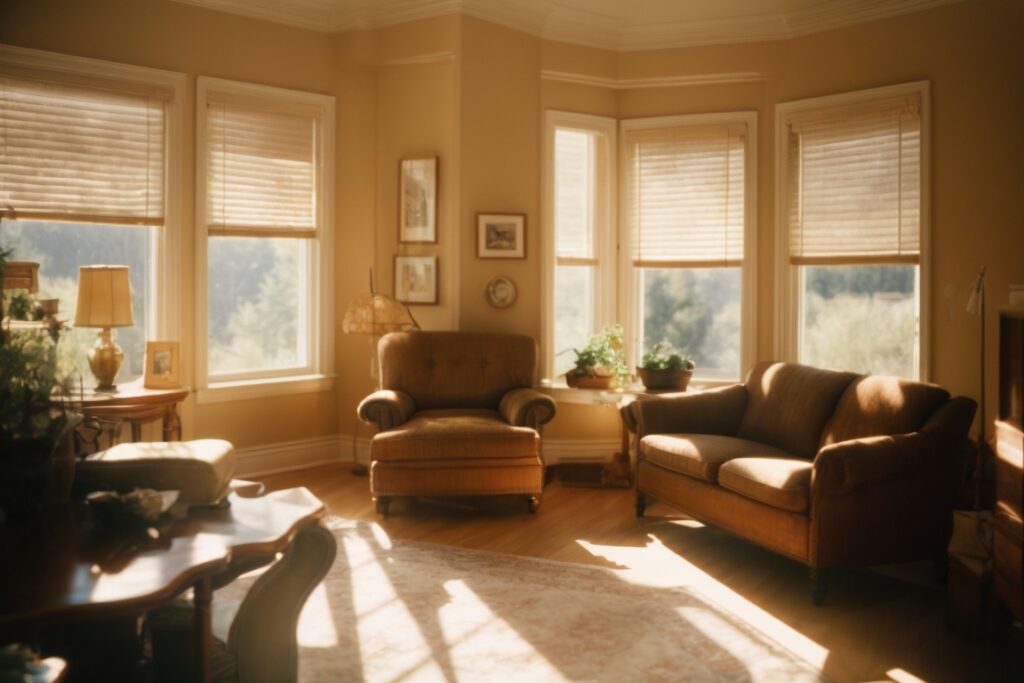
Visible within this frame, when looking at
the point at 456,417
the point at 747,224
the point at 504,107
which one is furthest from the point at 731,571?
the point at 504,107

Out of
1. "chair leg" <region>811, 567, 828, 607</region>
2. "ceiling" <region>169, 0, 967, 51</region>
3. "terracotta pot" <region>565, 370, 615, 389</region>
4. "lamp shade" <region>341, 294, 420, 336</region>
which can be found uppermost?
"ceiling" <region>169, 0, 967, 51</region>

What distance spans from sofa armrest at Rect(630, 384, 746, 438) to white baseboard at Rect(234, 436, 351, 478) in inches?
91.3

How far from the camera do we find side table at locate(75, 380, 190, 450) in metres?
4.61

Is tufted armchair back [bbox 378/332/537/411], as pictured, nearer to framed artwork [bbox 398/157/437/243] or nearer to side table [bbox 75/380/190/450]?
framed artwork [bbox 398/157/437/243]

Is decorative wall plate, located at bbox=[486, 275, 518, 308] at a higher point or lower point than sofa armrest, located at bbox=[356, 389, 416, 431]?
higher

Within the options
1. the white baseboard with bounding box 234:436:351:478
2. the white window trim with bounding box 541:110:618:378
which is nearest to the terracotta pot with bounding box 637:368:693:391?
the white window trim with bounding box 541:110:618:378

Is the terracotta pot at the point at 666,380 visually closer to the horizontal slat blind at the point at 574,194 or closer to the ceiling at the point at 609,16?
the horizontal slat blind at the point at 574,194

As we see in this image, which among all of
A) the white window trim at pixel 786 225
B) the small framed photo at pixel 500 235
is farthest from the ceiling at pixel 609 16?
the small framed photo at pixel 500 235

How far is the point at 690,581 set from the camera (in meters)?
4.02

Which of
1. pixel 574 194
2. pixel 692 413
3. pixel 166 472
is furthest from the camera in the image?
pixel 574 194

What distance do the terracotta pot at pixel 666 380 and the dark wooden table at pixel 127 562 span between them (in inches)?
125

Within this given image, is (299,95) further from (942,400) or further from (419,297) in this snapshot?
(942,400)

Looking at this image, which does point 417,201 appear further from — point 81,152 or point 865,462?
point 865,462

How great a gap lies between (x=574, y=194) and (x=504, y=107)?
81cm
